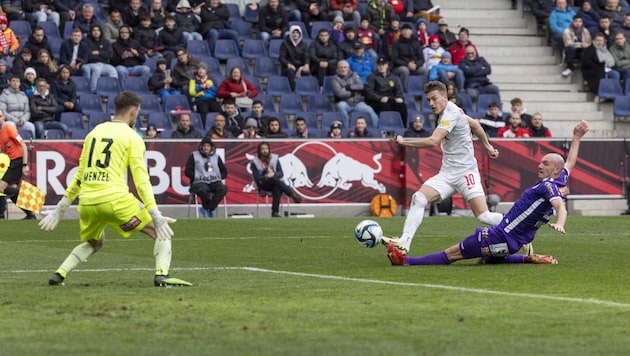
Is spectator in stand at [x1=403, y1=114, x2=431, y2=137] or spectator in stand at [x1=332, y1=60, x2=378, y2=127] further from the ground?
spectator in stand at [x1=332, y1=60, x2=378, y2=127]

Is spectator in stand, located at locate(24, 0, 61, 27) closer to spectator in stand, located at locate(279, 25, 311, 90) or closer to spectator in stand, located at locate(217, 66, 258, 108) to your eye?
spectator in stand, located at locate(217, 66, 258, 108)

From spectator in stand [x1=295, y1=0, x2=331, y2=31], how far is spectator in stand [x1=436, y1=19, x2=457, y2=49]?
9.85 feet

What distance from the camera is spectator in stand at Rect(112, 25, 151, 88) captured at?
98.5 feet

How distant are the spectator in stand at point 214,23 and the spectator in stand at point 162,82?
2.24 metres

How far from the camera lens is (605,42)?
34656 millimetres

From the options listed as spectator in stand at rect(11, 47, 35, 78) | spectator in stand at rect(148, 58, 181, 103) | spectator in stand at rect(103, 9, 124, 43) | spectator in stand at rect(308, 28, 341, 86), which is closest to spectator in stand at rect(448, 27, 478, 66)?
spectator in stand at rect(308, 28, 341, 86)

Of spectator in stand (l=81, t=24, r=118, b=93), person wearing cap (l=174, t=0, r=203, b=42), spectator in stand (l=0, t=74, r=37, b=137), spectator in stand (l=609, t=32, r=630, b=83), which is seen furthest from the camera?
spectator in stand (l=609, t=32, r=630, b=83)

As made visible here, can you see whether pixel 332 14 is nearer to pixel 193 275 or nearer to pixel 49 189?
pixel 49 189

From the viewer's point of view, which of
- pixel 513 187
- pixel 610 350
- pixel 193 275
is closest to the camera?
pixel 610 350

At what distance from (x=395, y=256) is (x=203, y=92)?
628 inches

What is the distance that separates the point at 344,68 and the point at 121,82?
17.2ft

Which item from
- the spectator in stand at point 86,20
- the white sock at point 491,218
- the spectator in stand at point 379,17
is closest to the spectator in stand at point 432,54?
the spectator in stand at point 379,17

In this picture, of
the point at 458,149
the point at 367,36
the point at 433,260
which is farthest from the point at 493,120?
the point at 433,260

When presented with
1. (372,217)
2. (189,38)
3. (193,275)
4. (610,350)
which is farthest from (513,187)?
(610,350)
